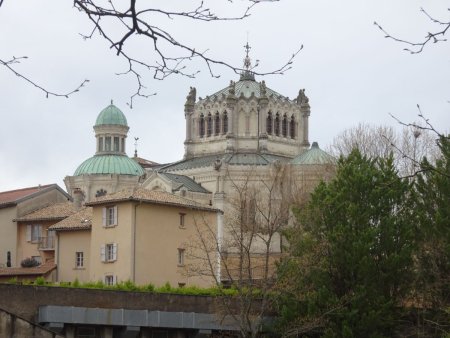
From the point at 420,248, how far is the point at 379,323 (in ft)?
14.0

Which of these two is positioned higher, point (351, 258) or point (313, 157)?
point (313, 157)

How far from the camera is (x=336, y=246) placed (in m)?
37.9

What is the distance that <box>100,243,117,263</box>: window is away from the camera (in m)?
48.3

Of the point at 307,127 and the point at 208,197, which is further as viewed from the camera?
the point at 307,127

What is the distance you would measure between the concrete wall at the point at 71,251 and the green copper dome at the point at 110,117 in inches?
2290

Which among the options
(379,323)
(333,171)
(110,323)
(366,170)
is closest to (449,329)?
(379,323)

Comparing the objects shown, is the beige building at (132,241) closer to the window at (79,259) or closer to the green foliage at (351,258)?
the window at (79,259)

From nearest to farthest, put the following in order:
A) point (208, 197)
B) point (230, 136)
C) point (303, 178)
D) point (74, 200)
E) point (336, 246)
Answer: point (336, 246), point (74, 200), point (303, 178), point (208, 197), point (230, 136)

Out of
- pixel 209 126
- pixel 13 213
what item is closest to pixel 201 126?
pixel 209 126

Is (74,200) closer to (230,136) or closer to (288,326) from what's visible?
(288,326)

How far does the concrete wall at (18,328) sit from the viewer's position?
31875mm

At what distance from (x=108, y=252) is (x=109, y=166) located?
54.4m

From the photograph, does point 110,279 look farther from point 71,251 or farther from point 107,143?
point 107,143

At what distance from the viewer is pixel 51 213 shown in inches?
2259
